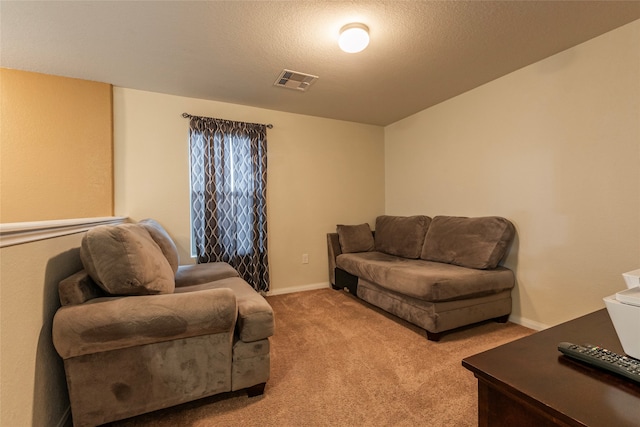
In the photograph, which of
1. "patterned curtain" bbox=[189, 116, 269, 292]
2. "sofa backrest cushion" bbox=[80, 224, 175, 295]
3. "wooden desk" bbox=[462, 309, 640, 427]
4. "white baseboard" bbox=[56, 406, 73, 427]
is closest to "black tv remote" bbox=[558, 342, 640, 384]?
"wooden desk" bbox=[462, 309, 640, 427]

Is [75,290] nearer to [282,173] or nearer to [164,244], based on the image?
[164,244]

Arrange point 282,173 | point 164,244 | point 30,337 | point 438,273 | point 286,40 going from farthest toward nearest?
point 282,173
point 438,273
point 164,244
point 286,40
point 30,337

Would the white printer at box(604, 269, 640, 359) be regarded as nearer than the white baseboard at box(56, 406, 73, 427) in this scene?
Yes

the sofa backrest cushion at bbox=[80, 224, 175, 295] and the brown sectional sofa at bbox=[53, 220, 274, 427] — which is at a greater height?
the sofa backrest cushion at bbox=[80, 224, 175, 295]

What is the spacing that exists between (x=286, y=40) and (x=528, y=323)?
3039mm

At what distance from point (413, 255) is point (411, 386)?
1.64m

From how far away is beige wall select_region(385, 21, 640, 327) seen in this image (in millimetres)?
1831

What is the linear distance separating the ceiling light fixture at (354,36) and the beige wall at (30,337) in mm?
1997

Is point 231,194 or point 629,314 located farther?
point 231,194

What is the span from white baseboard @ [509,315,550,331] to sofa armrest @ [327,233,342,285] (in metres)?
1.87

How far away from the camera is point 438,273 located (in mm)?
2221

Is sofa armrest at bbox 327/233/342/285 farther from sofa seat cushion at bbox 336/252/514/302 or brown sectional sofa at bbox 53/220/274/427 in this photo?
brown sectional sofa at bbox 53/220/274/427

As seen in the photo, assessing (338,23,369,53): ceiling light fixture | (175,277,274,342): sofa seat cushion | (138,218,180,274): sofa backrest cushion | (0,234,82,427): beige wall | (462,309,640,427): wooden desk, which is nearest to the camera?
(462,309,640,427): wooden desk

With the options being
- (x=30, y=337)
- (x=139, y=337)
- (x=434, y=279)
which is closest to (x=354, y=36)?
(x=434, y=279)
